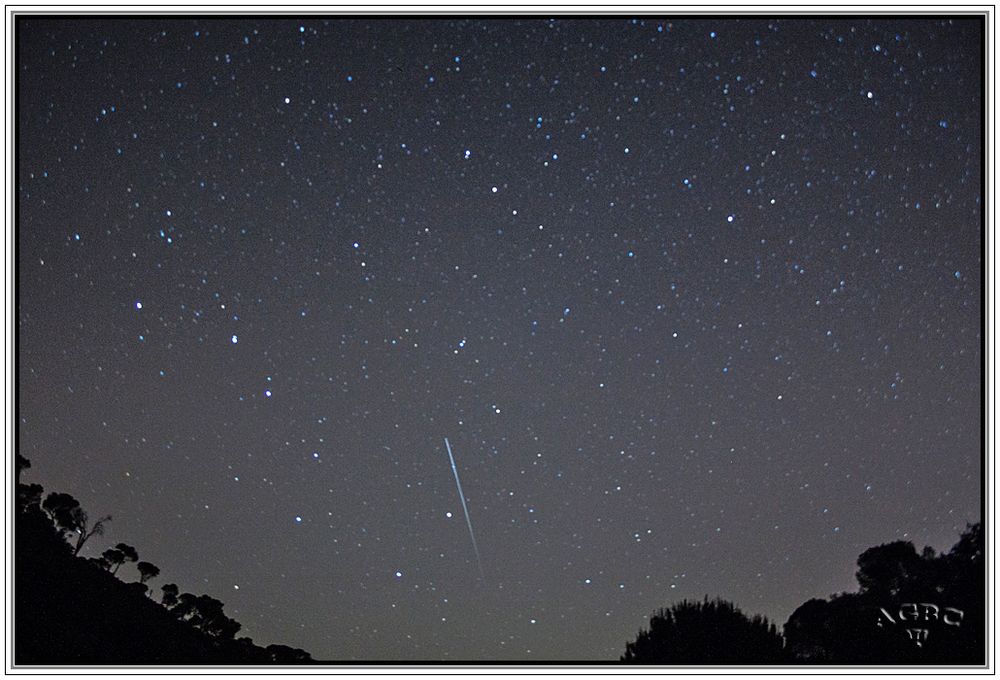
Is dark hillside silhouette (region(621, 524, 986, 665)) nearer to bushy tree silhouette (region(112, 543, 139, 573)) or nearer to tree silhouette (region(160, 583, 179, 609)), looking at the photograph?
tree silhouette (region(160, 583, 179, 609))

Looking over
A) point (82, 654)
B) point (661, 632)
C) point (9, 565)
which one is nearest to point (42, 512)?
Result: point (82, 654)

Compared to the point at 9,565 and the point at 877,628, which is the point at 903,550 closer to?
the point at 877,628

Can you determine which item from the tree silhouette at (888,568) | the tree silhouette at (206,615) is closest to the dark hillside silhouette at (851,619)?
the tree silhouette at (888,568)

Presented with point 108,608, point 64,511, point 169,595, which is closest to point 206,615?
point 169,595

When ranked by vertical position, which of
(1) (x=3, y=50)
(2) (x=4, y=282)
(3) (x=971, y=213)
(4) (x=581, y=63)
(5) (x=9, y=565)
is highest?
(4) (x=581, y=63)

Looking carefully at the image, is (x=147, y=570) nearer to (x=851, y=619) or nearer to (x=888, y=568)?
(x=851, y=619)

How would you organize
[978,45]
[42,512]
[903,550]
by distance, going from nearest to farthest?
[978,45] < [903,550] < [42,512]

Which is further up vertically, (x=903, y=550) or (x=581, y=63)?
(x=581, y=63)
